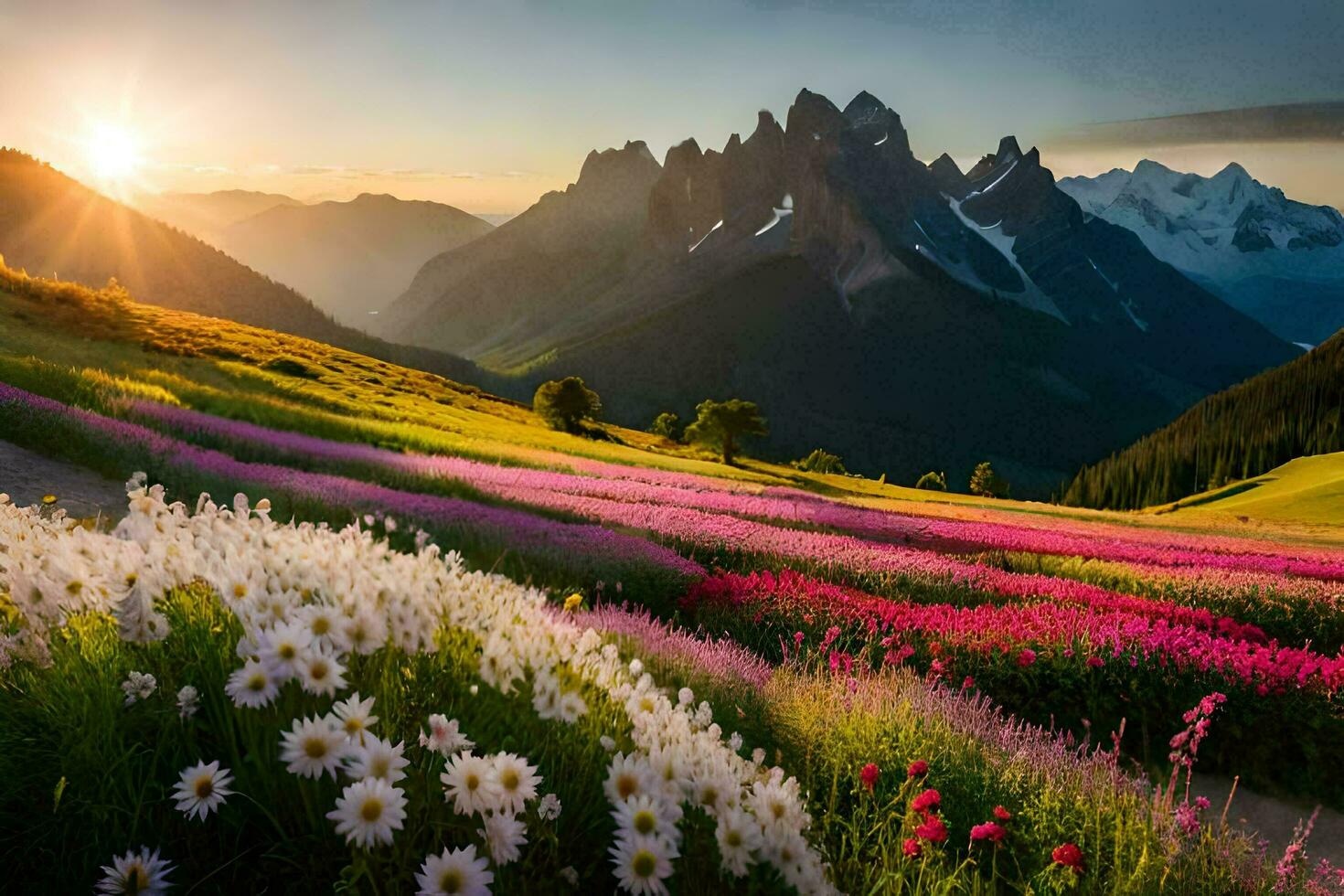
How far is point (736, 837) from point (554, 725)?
0.79 meters

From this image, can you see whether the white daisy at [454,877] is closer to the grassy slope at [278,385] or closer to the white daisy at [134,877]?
the white daisy at [134,877]

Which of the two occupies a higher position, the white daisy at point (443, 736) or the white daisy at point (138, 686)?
the white daisy at point (443, 736)

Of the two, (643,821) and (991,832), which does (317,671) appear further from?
(991,832)

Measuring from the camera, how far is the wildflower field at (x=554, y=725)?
2.25 metres

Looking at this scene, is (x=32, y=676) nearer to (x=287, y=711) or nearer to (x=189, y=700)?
(x=189, y=700)

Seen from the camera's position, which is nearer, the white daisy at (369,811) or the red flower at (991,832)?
the white daisy at (369,811)

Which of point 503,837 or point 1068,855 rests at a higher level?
point 503,837

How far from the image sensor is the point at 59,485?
1008 centimetres

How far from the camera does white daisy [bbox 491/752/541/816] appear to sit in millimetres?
2124

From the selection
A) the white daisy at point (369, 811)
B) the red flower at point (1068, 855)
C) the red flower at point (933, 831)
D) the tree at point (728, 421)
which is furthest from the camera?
the tree at point (728, 421)

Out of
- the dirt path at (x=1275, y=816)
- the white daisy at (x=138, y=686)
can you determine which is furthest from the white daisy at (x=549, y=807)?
the dirt path at (x=1275, y=816)

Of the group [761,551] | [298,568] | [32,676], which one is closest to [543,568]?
[761,551]

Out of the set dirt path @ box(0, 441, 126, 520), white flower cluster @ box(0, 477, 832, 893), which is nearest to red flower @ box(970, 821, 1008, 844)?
white flower cluster @ box(0, 477, 832, 893)

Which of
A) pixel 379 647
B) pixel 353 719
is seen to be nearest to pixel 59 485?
pixel 379 647
